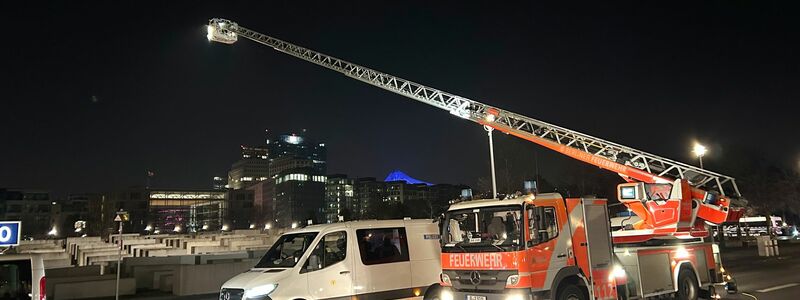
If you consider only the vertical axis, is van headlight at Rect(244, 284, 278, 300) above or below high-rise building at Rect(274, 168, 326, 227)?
below

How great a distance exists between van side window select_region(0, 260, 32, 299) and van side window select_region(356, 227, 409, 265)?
18.6 feet

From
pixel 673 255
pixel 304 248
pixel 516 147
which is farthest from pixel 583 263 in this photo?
pixel 516 147

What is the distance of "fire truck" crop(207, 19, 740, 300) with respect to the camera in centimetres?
941

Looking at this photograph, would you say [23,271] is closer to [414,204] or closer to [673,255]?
[673,255]

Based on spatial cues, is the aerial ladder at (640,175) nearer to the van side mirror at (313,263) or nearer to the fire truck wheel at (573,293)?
the fire truck wheel at (573,293)

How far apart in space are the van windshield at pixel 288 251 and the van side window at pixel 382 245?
1.10 metres

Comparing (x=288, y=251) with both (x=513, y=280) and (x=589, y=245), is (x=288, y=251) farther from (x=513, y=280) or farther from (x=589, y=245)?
(x=589, y=245)

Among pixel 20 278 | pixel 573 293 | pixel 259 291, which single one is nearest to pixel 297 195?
pixel 259 291

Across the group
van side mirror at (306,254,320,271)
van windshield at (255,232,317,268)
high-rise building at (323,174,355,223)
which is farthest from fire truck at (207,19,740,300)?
high-rise building at (323,174,355,223)

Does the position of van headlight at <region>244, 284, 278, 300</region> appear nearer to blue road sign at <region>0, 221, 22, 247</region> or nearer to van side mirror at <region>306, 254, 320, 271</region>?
van side mirror at <region>306, 254, 320, 271</region>

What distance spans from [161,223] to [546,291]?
477 ft

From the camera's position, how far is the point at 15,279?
7.25m

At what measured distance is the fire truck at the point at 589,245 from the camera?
9413 millimetres

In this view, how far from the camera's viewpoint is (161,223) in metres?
138
